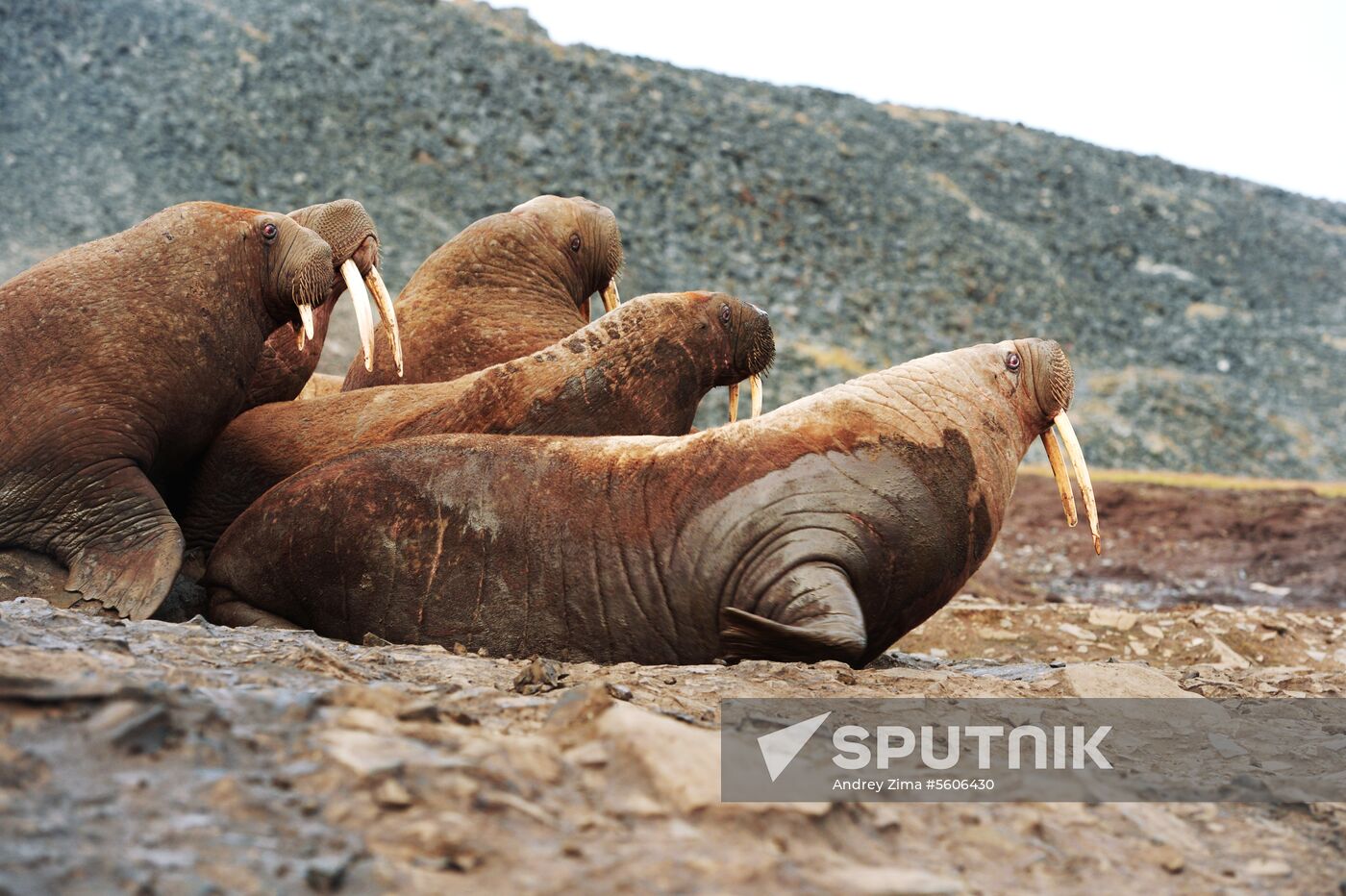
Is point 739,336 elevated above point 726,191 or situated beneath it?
situated beneath

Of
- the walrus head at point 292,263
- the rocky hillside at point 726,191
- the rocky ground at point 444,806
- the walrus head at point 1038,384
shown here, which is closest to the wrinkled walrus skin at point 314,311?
the walrus head at point 292,263

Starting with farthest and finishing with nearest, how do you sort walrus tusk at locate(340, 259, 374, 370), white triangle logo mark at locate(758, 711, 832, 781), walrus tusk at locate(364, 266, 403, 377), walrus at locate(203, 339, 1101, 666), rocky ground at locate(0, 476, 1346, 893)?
walrus tusk at locate(364, 266, 403, 377) < walrus tusk at locate(340, 259, 374, 370) < walrus at locate(203, 339, 1101, 666) < white triangle logo mark at locate(758, 711, 832, 781) < rocky ground at locate(0, 476, 1346, 893)

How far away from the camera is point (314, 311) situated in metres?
7.29

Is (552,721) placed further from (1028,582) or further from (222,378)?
(1028,582)

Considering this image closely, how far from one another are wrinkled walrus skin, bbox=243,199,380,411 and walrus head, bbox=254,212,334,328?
0.20 meters

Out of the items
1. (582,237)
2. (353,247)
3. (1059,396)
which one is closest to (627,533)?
(1059,396)

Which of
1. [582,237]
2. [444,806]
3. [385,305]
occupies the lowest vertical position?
[444,806]

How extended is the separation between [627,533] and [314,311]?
9.10ft

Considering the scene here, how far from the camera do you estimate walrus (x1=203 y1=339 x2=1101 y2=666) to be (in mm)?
5289

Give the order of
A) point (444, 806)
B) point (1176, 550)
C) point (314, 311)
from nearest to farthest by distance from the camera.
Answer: point (444, 806)
point (314, 311)
point (1176, 550)

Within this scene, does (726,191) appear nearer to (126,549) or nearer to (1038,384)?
(1038,384)

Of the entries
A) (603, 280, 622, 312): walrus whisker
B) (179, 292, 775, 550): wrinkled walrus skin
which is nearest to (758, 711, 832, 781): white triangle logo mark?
(179, 292, 775, 550): wrinkled walrus skin

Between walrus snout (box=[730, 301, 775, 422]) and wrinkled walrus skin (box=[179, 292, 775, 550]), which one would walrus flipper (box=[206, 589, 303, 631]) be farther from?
walrus snout (box=[730, 301, 775, 422])

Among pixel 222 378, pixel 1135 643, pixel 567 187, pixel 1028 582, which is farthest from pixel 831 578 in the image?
pixel 567 187
